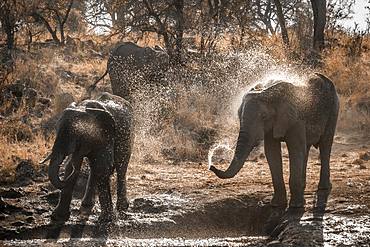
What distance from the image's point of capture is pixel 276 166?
859 centimetres

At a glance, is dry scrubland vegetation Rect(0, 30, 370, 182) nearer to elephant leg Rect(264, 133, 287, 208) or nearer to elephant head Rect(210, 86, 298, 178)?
elephant leg Rect(264, 133, 287, 208)

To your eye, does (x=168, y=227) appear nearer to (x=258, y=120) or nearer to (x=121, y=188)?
(x=121, y=188)

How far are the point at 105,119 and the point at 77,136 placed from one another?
0.60 m

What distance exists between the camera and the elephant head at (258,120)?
24.9ft

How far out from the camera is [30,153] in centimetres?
1172

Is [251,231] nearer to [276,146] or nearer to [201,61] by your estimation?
[276,146]

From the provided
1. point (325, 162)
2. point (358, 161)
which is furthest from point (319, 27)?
point (325, 162)

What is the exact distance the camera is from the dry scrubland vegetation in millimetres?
13055

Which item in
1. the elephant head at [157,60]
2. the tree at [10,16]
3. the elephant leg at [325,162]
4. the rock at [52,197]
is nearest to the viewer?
the elephant leg at [325,162]

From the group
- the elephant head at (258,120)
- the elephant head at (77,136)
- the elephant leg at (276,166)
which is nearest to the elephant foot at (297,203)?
the elephant leg at (276,166)

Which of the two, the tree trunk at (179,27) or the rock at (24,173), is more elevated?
the tree trunk at (179,27)

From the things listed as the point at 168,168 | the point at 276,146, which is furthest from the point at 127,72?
the point at 276,146

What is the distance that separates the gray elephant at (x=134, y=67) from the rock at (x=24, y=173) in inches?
222

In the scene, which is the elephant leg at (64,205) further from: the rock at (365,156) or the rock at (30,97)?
the rock at (30,97)
